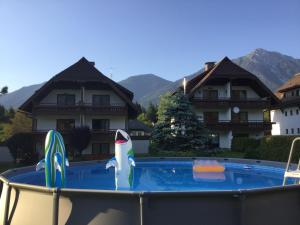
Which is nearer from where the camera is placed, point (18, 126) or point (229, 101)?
point (229, 101)

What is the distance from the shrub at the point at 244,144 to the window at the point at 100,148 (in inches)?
528

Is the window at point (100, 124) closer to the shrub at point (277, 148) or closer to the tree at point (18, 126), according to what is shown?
the tree at point (18, 126)

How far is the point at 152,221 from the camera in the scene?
545 cm

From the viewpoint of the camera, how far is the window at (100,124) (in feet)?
126

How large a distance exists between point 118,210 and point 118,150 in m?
7.27

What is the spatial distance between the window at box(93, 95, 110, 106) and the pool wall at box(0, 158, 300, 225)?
3267 cm

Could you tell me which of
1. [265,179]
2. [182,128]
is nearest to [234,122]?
[182,128]

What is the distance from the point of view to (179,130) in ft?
107

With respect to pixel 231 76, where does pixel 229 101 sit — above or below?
below

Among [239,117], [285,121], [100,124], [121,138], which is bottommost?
[121,138]

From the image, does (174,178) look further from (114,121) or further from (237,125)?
(237,125)

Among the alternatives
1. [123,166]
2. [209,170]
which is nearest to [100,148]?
[209,170]

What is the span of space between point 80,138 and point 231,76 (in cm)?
1916

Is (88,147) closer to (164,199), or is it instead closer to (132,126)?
(132,126)
